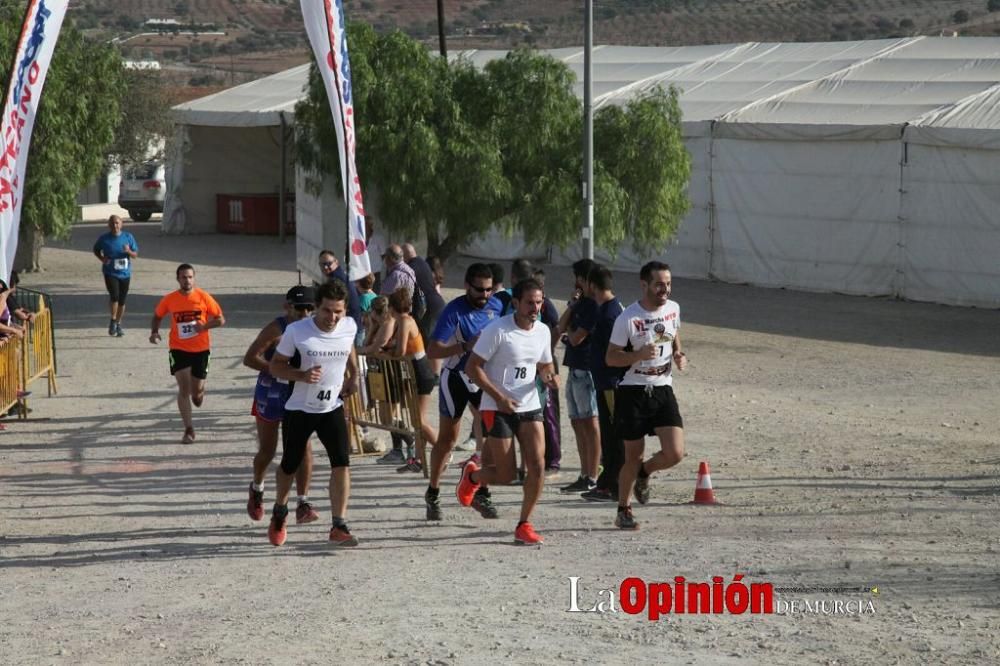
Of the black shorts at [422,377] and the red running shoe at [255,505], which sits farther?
the black shorts at [422,377]

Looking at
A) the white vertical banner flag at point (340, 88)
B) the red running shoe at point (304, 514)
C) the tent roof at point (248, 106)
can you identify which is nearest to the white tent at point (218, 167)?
the tent roof at point (248, 106)

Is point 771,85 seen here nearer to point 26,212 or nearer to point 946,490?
point 26,212

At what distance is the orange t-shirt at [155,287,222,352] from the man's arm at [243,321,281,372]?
3481 millimetres

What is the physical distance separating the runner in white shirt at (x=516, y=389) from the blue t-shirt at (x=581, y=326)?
1.42 meters

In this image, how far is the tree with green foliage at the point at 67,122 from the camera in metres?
26.0

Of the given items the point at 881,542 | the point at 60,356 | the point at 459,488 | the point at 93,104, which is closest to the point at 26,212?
the point at 93,104

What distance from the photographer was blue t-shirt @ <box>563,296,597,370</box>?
36.3 feet

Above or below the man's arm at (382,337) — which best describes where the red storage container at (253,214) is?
above

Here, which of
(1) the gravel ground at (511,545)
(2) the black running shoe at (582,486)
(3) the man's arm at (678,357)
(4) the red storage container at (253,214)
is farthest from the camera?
(4) the red storage container at (253,214)

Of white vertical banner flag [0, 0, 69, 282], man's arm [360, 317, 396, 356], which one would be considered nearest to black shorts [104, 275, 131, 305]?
white vertical banner flag [0, 0, 69, 282]

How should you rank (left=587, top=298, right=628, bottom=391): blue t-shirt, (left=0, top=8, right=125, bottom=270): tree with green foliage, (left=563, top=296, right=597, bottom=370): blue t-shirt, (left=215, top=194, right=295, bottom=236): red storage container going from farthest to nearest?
(left=215, top=194, right=295, bottom=236): red storage container < (left=0, top=8, right=125, bottom=270): tree with green foliage < (left=563, top=296, right=597, bottom=370): blue t-shirt < (left=587, top=298, right=628, bottom=391): blue t-shirt

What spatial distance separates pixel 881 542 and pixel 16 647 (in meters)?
5.06

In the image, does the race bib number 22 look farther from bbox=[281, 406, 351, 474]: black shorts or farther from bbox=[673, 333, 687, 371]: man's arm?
bbox=[673, 333, 687, 371]: man's arm

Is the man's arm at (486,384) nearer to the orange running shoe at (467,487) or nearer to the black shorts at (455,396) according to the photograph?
the orange running shoe at (467,487)
